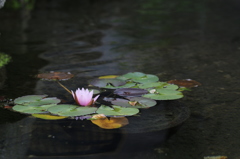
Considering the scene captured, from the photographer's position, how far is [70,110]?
1862 mm

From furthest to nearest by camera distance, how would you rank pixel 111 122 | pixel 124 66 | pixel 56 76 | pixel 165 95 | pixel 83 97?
pixel 124 66 → pixel 56 76 → pixel 165 95 → pixel 83 97 → pixel 111 122

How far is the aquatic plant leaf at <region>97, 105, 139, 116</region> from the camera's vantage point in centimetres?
184

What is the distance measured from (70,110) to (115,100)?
0.86 feet

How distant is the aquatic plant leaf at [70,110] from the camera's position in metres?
1.82

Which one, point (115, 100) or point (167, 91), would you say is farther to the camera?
point (167, 91)

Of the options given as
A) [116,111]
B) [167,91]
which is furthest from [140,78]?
[116,111]

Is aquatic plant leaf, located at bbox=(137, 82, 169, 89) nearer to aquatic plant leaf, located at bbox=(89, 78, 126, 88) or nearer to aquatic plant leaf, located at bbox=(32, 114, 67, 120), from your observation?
aquatic plant leaf, located at bbox=(89, 78, 126, 88)

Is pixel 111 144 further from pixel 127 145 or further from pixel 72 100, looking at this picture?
pixel 72 100

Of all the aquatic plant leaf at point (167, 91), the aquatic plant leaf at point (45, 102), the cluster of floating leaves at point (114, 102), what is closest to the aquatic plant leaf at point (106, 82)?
the cluster of floating leaves at point (114, 102)

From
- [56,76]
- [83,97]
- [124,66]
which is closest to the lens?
[83,97]

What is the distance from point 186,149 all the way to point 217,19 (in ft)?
14.0

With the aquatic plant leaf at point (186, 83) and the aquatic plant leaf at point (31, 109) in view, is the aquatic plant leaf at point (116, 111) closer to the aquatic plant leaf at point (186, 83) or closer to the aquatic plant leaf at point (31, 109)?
the aquatic plant leaf at point (31, 109)

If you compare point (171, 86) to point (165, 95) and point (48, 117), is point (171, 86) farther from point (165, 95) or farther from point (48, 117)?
point (48, 117)

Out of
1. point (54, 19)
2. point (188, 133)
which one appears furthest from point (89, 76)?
point (54, 19)
